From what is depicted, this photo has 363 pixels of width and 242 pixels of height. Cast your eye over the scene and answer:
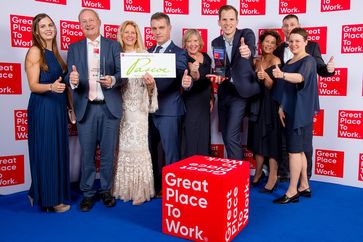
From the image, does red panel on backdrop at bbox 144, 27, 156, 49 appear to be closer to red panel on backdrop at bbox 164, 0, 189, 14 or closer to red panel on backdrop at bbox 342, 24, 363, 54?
red panel on backdrop at bbox 164, 0, 189, 14

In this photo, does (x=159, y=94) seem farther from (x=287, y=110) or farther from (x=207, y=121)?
(x=287, y=110)

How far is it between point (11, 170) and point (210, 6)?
255 cm

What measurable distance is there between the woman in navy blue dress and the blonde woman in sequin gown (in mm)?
1042

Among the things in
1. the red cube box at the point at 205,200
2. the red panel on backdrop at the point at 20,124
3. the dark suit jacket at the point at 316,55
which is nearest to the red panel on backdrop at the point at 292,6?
the dark suit jacket at the point at 316,55

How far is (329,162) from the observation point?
3.57m

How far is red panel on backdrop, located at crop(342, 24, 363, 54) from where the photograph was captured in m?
3.32

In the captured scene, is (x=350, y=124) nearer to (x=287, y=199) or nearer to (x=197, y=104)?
(x=287, y=199)

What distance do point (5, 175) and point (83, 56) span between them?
134 cm

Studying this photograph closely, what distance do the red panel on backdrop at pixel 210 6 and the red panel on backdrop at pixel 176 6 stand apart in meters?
0.18

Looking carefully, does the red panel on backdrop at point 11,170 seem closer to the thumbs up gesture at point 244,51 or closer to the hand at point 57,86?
the hand at point 57,86

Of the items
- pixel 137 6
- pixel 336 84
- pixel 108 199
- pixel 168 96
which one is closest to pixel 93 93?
pixel 168 96

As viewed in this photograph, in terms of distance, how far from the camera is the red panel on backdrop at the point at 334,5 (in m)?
3.38

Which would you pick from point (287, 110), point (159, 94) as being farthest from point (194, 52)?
point (287, 110)

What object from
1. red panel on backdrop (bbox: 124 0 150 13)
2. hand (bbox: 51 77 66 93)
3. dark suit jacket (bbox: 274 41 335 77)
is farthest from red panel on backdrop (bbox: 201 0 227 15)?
hand (bbox: 51 77 66 93)
